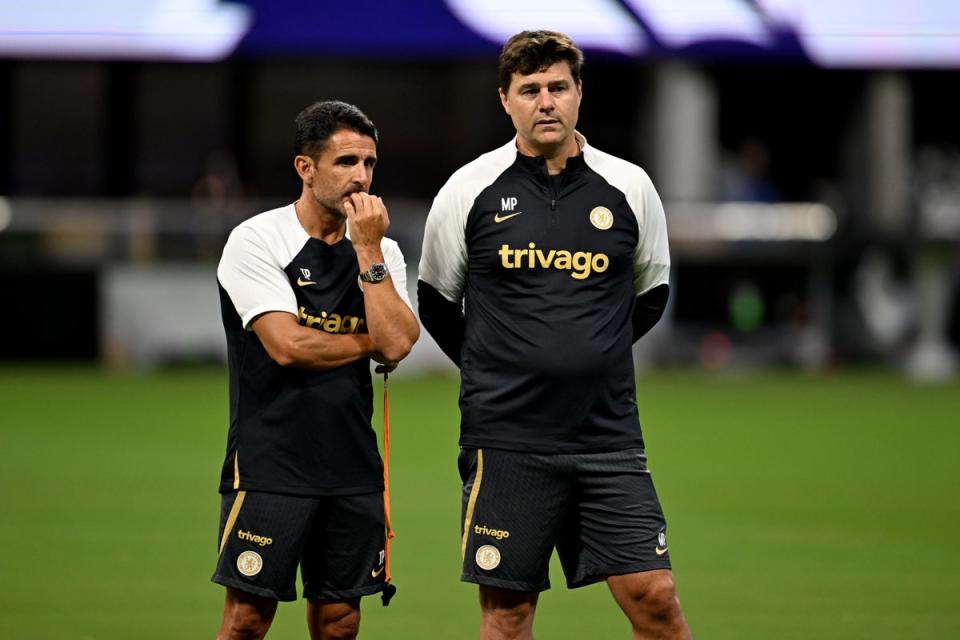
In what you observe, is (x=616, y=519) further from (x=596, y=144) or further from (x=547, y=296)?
(x=596, y=144)

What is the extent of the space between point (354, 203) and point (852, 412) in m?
12.8

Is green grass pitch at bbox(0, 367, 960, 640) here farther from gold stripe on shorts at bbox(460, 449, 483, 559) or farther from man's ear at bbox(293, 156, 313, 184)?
man's ear at bbox(293, 156, 313, 184)

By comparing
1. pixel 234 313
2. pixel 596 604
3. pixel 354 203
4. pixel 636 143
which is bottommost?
pixel 596 604

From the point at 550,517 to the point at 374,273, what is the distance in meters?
0.99

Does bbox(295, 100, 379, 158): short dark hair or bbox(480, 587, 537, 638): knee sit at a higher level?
bbox(295, 100, 379, 158): short dark hair

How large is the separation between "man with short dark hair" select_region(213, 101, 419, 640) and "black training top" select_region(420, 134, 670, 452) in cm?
27

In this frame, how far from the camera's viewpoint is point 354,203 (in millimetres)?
5199

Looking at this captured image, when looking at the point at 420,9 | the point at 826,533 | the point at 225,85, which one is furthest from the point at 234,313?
the point at 225,85

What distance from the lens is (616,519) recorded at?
17.0 feet

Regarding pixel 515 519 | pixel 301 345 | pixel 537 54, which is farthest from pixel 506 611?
pixel 537 54

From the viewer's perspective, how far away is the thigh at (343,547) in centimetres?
532

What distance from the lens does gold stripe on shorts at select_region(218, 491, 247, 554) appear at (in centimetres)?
526

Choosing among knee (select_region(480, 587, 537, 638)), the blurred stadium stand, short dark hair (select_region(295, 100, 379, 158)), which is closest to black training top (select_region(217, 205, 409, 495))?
short dark hair (select_region(295, 100, 379, 158))

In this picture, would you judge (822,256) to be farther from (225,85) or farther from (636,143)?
(225,85)
